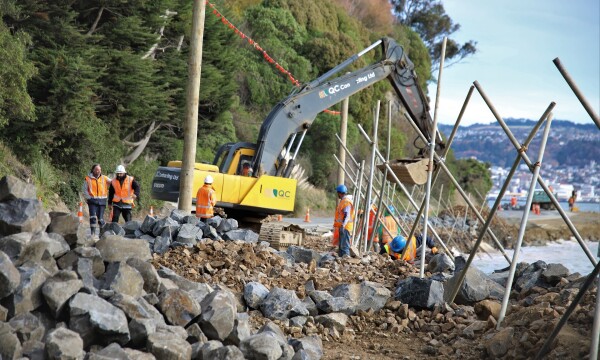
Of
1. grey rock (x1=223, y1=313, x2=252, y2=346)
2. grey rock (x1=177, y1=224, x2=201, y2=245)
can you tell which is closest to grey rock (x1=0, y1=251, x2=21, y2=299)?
grey rock (x1=223, y1=313, x2=252, y2=346)

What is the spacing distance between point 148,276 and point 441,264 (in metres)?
6.65

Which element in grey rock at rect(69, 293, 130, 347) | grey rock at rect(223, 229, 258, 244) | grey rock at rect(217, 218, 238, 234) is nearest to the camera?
grey rock at rect(69, 293, 130, 347)

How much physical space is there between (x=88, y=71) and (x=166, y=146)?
7.00 meters

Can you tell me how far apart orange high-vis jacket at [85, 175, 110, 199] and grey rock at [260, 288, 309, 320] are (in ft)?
21.0

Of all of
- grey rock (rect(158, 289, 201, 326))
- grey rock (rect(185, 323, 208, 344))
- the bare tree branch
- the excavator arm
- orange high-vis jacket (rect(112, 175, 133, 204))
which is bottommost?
grey rock (rect(185, 323, 208, 344))

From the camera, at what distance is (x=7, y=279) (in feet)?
21.2

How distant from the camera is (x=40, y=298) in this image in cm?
669

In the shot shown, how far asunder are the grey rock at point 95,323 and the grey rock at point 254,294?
113 inches

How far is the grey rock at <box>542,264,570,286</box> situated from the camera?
32.8 feet

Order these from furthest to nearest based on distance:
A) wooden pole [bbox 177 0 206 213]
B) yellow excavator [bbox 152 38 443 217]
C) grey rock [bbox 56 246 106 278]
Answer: yellow excavator [bbox 152 38 443 217] → wooden pole [bbox 177 0 206 213] → grey rock [bbox 56 246 106 278]

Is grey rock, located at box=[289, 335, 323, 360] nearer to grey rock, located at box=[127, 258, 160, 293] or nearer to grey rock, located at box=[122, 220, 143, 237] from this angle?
grey rock, located at box=[127, 258, 160, 293]

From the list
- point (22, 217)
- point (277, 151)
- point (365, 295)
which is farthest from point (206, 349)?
point (277, 151)

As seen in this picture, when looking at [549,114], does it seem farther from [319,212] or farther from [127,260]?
[319,212]

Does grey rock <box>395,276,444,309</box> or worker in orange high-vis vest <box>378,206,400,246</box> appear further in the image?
worker in orange high-vis vest <box>378,206,400,246</box>
